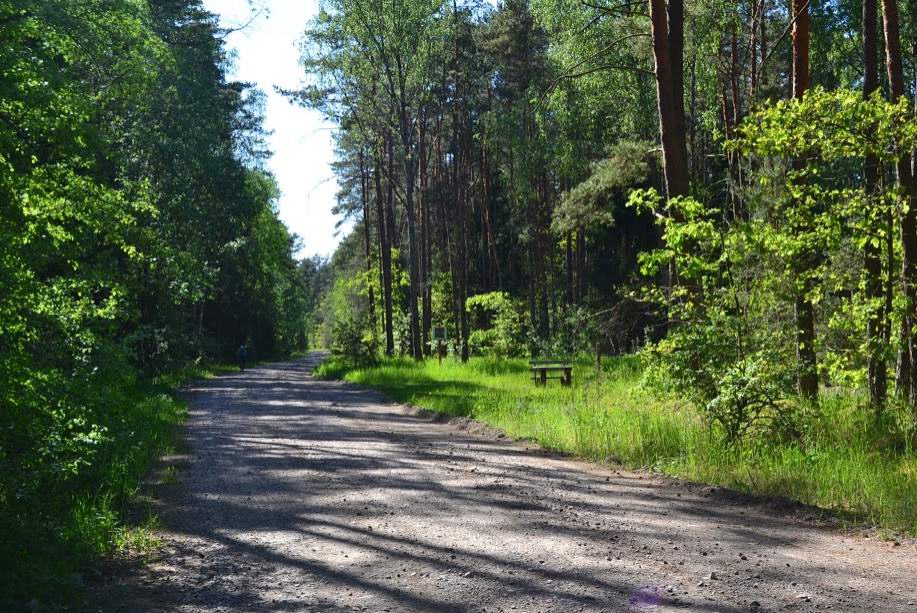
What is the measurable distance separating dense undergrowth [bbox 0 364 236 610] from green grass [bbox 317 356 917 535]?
585 cm

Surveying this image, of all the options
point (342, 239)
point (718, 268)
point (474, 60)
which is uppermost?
point (474, 60)

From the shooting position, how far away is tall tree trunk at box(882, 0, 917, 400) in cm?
1024

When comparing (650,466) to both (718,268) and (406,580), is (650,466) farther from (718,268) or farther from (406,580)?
(406,580)

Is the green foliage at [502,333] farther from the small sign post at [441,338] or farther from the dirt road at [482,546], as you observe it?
the dirt road at [482,546]

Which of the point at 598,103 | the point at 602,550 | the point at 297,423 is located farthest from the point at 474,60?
the point at 602,550

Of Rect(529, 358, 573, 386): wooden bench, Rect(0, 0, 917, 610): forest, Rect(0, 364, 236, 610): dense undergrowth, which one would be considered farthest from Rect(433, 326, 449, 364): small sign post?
Rect(0, 364, 236, 610): dense undergrowth

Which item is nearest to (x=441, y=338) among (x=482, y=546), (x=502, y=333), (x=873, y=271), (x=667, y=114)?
(x=502, y=333)

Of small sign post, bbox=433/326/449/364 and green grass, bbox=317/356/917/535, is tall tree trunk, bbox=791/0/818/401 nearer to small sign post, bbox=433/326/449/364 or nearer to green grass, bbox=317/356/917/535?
green grass, bbox=317/356/917/535

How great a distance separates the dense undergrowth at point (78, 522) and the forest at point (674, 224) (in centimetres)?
588

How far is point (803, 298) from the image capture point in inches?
424

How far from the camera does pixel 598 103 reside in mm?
32219

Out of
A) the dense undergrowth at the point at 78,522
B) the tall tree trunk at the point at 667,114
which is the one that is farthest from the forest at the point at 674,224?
the dense undergrowth at the point at 78,522

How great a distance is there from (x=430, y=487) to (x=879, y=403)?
644cm

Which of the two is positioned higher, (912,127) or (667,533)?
(912,127)
